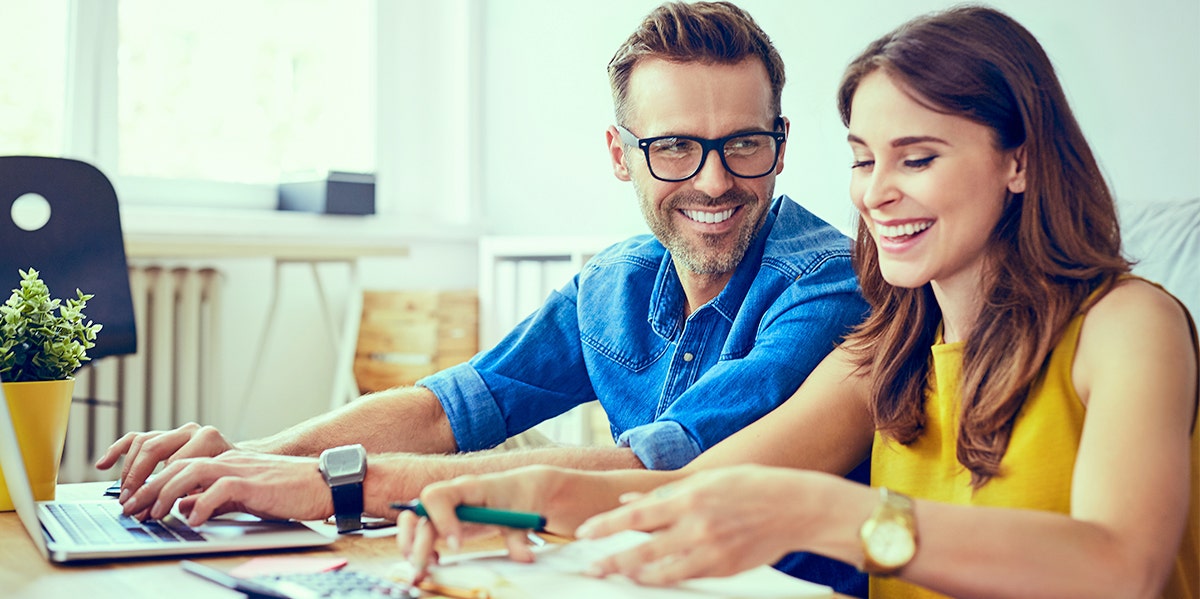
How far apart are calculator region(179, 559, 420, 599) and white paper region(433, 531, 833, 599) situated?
0.04 metres

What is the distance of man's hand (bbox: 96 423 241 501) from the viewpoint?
113cm

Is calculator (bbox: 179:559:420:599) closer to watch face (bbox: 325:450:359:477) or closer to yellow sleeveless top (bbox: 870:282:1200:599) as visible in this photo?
watch face (bbox: 325:450:359:477)

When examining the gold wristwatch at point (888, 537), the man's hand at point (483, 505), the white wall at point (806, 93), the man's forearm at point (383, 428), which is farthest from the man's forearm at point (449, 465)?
the white wall at point (806, 93)

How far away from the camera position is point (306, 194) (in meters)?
3.78

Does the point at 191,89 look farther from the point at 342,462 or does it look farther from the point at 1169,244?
the point at 1169,244

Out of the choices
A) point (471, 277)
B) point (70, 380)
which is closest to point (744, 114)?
point (70, 380)

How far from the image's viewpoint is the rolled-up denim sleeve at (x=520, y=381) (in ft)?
5.06

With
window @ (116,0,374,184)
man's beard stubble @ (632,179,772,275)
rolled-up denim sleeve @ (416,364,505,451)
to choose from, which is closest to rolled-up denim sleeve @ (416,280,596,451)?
rolled-up denim sleeve @ (416,364,505,451)

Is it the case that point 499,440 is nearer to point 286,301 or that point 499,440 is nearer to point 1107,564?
point 1107,564

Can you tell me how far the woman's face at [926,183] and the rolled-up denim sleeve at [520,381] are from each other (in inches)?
24.4

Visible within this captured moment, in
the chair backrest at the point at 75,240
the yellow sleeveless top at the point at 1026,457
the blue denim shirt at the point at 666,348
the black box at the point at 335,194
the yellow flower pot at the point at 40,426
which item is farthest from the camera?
the black box at the point at 335,194

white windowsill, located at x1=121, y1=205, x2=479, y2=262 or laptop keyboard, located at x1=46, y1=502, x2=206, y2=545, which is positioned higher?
white windowsill, located at x1=121, y1=205, x2=479, y2=262

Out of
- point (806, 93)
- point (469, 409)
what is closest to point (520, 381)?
point (469, 409)

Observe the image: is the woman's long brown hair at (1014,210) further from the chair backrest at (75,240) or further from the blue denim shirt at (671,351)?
the chair backrest at (75,240)
